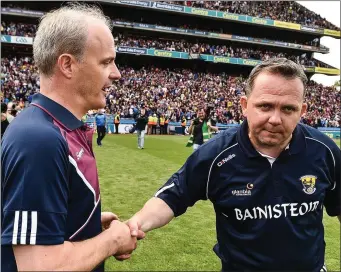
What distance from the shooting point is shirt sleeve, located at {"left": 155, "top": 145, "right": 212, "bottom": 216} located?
2654mm

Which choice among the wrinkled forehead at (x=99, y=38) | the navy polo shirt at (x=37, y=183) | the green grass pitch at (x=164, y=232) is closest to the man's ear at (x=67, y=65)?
the wrinkled forehead at (x=99, y=38)

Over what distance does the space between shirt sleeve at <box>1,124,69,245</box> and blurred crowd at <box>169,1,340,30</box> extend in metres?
51.1

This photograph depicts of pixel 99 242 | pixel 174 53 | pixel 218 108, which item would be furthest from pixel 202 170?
pixel 174 53

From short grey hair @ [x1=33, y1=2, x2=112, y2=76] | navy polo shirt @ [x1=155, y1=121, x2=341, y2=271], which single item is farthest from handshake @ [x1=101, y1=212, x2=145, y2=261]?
short grey hair @ [x1=33, y1=2, x2=112, y2=76]

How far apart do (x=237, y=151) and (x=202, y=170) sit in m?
0.29

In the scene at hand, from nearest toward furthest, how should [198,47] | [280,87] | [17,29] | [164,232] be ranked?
[280,87]
[164,232]
[17,29]
[198,47]

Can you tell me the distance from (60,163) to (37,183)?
13cm

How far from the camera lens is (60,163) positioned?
1.57m

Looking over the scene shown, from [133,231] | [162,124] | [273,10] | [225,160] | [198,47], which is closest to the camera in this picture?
[133,231]

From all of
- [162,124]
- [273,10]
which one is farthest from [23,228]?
[273,10]

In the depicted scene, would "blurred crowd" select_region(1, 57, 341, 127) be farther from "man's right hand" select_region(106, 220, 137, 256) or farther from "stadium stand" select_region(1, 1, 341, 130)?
"man's right hand" select_region(106, 220, 137, 256)

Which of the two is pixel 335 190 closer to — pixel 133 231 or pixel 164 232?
pixel 133 231

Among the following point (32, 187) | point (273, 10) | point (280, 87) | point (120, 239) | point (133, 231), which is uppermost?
point (273, 10)

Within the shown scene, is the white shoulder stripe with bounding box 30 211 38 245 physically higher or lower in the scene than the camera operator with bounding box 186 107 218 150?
higher
